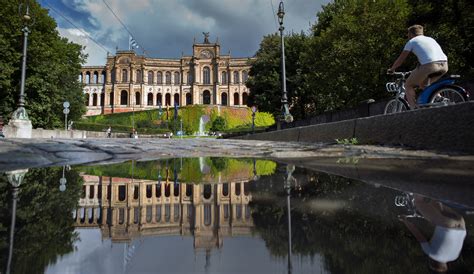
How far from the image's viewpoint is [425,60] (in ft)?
16.0

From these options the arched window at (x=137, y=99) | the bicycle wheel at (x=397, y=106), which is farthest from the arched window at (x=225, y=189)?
the arched window at (x=137, y=99)

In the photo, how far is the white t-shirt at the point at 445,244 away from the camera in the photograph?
2.40 ft

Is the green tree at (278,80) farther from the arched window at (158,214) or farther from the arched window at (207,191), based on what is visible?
the arched window at (158,214)

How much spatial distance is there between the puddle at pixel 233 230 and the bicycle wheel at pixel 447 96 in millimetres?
4034

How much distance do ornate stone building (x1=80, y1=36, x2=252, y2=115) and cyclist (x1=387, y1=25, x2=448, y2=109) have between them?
69.2m

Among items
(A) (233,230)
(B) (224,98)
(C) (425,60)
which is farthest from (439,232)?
(B) (224,98)

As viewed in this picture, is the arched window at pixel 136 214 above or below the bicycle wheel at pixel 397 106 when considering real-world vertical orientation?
below

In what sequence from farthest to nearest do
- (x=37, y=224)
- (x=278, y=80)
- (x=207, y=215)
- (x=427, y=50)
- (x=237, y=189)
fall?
(x=278, y=80) < (x=427, y=50) < (x=237, y=189) < (x=207, y=215) < (x=37, y=224)

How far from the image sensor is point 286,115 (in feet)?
44.2

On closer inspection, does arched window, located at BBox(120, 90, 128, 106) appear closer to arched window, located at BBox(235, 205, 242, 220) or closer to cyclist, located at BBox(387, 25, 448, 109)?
cyclist, located at BBox(387, 25, 448, 109)

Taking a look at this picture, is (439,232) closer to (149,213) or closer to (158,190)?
(149,213)

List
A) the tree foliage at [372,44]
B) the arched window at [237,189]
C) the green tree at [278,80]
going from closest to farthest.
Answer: the arched window at [237,189] < the tree foliage at [372,44] < the green tree at [278,80]

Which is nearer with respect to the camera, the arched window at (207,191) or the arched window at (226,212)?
the arched window at (226,212)

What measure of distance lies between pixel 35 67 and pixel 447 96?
22.4 meters
